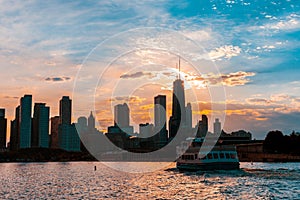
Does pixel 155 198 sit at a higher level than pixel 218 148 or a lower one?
lower

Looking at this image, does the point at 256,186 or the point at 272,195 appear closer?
the point at 272,195

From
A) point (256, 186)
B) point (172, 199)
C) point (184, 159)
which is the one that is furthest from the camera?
point (184, 159)

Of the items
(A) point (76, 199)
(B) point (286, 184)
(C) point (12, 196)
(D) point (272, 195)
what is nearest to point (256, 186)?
(B) point (286, 184)

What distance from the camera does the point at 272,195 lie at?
217 feet

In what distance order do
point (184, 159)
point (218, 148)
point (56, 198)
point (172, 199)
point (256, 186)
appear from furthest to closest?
point (184, 159) < point (218, 148) < point (256, 186) < point (56, 198) < point (172, 199)

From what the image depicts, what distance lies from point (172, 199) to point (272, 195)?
17.3m

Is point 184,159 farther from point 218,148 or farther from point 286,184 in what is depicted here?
point 286,184

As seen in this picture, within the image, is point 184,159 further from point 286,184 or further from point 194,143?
point 286,184

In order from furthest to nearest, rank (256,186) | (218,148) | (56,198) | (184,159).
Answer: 1. (184,159)
2. (218,148)
3. (256,186)
4. (56,198)

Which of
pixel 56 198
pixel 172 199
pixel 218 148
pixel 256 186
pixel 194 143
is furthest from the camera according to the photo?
pixel 194 143

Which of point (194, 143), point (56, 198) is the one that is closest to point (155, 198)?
point (56, 198)

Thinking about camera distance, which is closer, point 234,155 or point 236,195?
point 236,195

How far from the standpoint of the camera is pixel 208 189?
7631cm

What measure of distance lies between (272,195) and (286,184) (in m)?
15.3
